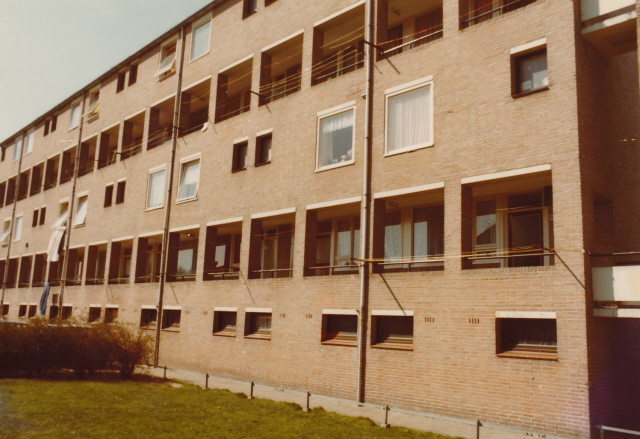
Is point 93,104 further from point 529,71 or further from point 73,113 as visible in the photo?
point 529,71

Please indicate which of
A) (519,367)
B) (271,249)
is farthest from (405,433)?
(271,249)

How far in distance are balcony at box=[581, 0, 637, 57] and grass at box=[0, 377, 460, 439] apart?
1016 centimetres

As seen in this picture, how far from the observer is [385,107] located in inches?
683

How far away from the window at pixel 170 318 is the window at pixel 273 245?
440cm

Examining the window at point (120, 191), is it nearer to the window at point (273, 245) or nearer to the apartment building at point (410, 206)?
the apartment building at point (410, 206)

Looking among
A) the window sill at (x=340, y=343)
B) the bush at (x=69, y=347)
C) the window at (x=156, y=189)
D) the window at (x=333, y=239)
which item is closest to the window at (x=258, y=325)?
the window at (x=333, y=239)

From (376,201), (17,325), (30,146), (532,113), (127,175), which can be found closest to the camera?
(532,113)

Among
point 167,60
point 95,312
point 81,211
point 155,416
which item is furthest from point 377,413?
point 81,211

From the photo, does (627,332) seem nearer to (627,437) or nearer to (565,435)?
(627,437)

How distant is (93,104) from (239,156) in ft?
55.3

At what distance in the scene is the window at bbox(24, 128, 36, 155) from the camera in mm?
44178

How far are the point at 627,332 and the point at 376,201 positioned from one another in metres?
7.42

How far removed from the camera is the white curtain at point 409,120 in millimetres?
16328

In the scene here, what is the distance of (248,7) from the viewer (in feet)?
80.4
